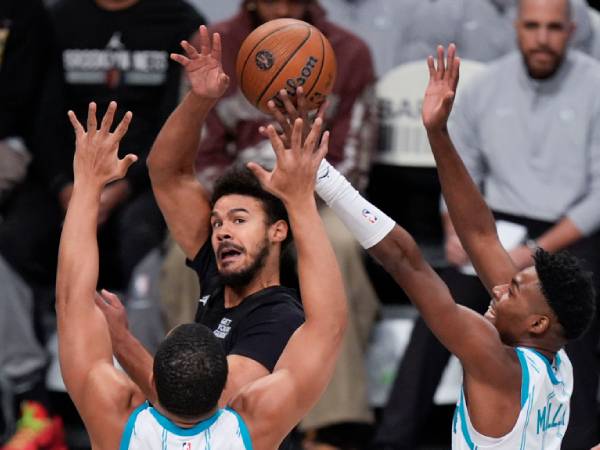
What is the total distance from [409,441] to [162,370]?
110 inches

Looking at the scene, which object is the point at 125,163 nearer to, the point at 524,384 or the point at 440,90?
the point at 440,90

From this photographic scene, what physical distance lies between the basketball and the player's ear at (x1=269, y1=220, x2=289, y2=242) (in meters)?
0.36

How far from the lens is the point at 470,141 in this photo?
6426 mm

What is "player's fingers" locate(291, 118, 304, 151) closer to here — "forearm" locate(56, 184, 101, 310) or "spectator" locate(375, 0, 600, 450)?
"forearm" locate(56, 184, 101, 310)

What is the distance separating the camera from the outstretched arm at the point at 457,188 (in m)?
4.26

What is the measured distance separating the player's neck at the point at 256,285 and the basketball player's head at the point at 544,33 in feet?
7.76

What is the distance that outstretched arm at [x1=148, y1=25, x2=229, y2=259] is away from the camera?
4.45 meters

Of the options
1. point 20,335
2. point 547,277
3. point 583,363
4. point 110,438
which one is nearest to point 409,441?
point 583,363

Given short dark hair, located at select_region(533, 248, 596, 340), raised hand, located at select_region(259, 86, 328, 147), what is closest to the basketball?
raised hand, located at select_region(259, 86, 328, 147)

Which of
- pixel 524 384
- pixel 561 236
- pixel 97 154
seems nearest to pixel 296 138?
pixel 97 154

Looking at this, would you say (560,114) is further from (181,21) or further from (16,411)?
(16,411)

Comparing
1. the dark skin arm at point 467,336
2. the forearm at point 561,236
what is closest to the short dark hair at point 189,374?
the dark skin arm at point 467,336

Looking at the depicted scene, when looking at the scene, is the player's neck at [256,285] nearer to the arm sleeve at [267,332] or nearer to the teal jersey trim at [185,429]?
the arm sleeve at [267,332]

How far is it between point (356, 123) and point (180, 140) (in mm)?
2163
